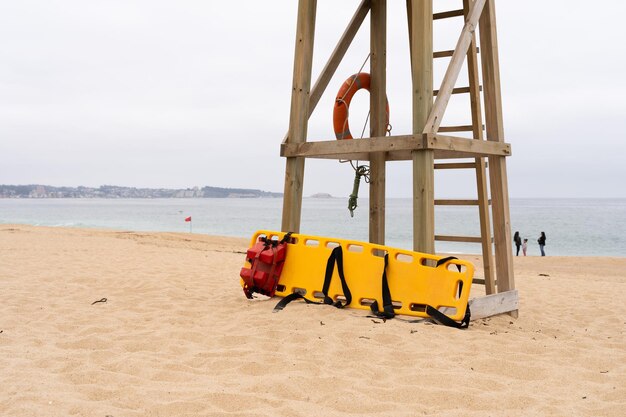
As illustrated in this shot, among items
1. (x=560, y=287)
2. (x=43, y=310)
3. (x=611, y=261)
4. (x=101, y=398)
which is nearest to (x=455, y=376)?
(x=101, y=398)

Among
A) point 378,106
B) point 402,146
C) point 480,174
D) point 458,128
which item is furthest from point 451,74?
point 378,106

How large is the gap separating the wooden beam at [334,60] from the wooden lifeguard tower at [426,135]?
0.01m

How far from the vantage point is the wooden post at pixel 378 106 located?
596 centimetres

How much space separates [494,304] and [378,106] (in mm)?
2394

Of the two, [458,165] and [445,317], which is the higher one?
[458,165]

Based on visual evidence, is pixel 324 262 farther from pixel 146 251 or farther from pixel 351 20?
pixel 146 251

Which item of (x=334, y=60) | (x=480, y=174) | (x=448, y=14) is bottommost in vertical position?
(x=480, y=174)

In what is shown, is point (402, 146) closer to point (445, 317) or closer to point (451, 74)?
point (451, 74)

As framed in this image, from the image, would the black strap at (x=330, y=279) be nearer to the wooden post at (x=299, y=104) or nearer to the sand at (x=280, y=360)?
the sand at (x=280, y=360)

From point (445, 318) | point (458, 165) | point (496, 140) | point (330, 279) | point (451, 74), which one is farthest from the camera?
point (458, 165)

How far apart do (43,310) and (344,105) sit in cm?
337

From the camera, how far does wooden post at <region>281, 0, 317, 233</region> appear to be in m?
5.50

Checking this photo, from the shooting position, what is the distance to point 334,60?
5773 mm

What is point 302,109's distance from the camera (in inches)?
219
